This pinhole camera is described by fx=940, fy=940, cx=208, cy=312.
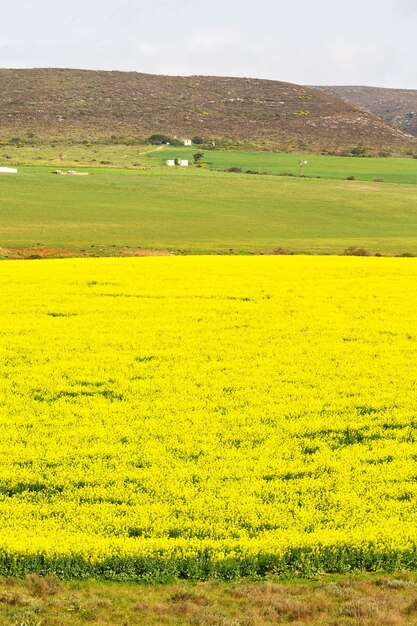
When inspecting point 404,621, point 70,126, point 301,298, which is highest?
point 70,126

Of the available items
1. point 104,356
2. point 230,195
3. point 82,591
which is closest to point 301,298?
point 104,356

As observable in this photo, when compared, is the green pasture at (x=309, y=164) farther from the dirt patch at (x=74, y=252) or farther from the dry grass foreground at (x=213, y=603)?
the dry grass foreground at (x=213, y=603)

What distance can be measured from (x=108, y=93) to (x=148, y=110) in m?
Answer: 9.96

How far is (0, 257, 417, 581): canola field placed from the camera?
36.7 feet

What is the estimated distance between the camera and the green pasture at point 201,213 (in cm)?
5456

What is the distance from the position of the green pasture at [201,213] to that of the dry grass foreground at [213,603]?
38584 millimetres

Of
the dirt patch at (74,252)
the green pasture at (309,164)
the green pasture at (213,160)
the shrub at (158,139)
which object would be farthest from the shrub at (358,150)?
the dirt patch at (74,252)

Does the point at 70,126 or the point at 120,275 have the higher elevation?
the point at 70,126

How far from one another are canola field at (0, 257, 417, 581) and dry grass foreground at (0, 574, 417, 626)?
0.30m

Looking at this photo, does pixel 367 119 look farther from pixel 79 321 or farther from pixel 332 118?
pixel 79 321

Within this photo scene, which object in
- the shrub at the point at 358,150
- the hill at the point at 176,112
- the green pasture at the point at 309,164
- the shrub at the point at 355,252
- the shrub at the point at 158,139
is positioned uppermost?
the hill at the point at 176,112

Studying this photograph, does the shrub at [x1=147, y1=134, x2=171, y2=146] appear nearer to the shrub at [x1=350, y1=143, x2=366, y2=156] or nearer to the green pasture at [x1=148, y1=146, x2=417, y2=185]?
the green pasture at [x1=148, y1=146, x2=417, y2=185]

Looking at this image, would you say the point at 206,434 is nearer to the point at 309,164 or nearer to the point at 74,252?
the point at 74,252

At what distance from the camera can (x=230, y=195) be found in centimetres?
8406
